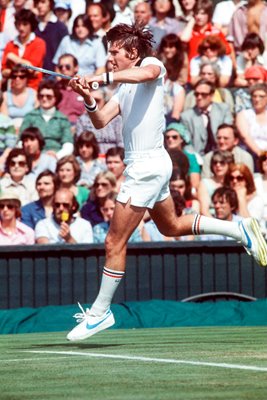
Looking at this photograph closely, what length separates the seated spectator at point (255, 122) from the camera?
46.6 feet

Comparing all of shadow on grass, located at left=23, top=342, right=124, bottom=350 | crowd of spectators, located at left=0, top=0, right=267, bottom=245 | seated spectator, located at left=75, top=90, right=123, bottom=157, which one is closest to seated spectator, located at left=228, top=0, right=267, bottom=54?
crowd of spectators, located at left=0, top=0, right=267, bottom=245

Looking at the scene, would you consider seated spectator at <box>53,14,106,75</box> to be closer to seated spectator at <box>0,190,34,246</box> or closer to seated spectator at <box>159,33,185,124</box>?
seated spectator at <box>159,33,185,124</box>

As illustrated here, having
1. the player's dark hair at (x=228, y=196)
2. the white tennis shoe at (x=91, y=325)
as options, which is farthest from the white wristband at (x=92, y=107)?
the player's dark hair at (x=228, y=196)

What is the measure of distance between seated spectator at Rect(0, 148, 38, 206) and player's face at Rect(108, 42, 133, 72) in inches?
227

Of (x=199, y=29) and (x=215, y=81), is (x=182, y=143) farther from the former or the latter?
(x=199, y=29)

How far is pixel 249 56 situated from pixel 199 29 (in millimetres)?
697

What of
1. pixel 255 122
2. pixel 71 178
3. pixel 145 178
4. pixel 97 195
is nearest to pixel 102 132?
pixel 71 178

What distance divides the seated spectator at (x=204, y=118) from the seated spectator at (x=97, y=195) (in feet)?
3.80

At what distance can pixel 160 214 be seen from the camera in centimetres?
780

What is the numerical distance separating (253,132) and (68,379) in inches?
360

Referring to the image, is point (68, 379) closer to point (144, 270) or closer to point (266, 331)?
point (266, 331)

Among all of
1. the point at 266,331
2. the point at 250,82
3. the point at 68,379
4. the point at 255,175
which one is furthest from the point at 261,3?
the point at 68,379

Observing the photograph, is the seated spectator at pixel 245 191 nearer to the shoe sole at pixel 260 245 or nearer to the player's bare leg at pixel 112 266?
the shoe sole at pixel 260 245

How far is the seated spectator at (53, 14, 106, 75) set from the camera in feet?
47.2
